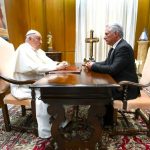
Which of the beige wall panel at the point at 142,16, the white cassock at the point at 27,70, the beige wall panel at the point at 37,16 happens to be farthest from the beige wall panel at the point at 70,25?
the white cassock at the point at 27,70

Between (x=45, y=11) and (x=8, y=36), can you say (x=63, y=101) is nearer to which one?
(x=8, y=36)

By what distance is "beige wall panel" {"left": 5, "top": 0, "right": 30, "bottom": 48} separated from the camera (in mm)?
3603

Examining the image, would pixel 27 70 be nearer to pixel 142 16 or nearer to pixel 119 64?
pixel 119 64

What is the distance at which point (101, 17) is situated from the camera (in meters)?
4.94

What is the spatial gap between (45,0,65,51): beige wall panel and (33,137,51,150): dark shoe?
346 centimetres

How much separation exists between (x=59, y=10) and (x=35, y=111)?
3.70 metres

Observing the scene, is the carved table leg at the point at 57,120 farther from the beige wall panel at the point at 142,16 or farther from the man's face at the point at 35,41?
the beige wall panel at the point at 142,16

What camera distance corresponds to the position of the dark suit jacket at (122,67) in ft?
6.46

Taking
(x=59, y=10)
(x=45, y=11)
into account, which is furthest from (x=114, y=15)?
(x=45, y=11)

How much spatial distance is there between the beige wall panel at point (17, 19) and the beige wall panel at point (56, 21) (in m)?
0.87

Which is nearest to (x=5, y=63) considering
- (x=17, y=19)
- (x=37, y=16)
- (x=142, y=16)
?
(x=17, y=19)

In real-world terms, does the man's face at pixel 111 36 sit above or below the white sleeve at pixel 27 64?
above

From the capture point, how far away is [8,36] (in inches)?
137

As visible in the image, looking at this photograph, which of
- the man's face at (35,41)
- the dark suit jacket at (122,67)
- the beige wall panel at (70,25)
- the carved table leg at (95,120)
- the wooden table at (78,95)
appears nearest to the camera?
the wooden table at (78,95)
